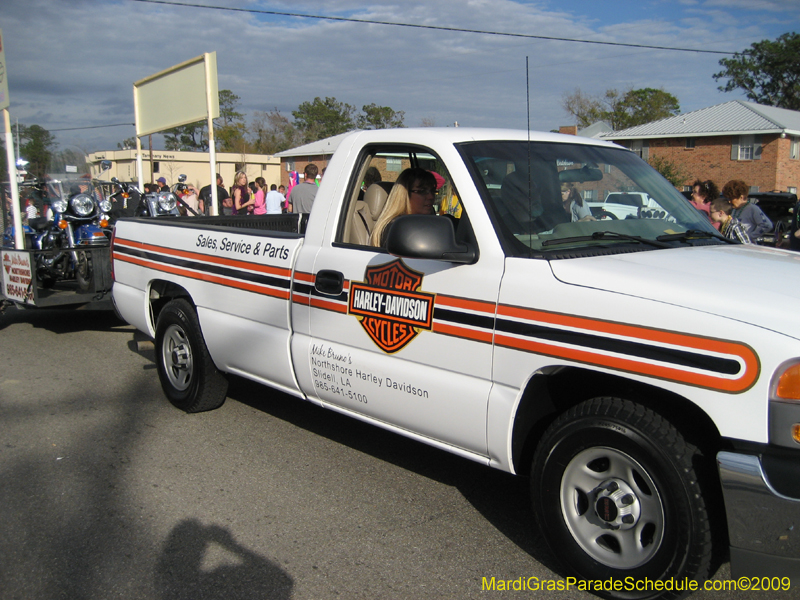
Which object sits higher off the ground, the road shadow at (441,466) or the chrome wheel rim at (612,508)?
the chrome wheel rim at (612,508)

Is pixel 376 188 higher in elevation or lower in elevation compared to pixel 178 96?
lower

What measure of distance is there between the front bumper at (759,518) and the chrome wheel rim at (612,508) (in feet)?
1.02

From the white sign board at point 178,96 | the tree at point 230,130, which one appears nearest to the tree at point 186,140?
the tree at point 230,130

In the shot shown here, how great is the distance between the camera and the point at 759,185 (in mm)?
37531

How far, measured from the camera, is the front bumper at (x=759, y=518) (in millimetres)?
2277

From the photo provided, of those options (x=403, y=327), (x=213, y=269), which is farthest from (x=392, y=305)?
(x=213, y=269)

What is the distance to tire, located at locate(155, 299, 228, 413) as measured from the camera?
5004 mm

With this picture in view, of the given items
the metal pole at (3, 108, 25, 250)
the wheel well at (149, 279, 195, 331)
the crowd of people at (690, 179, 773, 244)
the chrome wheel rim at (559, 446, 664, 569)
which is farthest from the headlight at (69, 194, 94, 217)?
the chrome wheel rim at (559, 446, 664, 569)

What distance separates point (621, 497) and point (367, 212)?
217cm

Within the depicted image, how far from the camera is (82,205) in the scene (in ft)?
30.1

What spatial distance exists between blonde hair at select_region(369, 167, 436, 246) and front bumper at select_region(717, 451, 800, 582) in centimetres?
217

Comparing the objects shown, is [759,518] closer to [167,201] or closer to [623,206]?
[623,206]

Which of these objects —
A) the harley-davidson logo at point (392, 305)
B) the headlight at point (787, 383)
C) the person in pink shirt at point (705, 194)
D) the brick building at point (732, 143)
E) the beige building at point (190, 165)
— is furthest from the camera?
the beige building at point (190, 165)

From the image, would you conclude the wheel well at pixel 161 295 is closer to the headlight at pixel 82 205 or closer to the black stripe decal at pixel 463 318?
the black stripe decal at pixel 463 318
